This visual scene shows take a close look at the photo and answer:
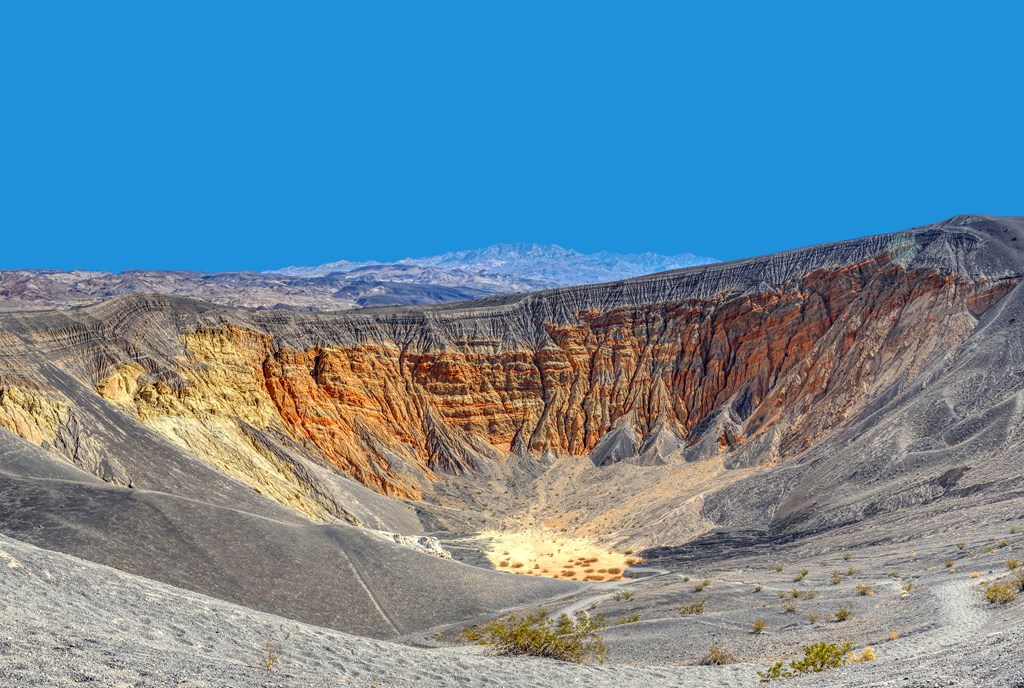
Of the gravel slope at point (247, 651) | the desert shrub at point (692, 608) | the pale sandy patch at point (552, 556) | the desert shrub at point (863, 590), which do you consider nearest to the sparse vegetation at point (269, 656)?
the gravel slope at point (247, 651)

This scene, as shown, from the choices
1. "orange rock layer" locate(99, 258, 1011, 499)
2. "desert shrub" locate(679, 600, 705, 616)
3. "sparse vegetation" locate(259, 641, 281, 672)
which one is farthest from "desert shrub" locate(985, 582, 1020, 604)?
"orange rock layer" locate(99, 258, 1011, 499)

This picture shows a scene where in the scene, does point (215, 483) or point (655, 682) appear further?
point (215, 483)

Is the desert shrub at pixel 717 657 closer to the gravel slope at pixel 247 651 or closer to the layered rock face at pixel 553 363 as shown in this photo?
the gravel slope at pixel 247 651

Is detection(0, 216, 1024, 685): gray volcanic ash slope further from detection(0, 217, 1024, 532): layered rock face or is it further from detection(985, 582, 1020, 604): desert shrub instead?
detection(985, 582, 1020, 604): desert shrub

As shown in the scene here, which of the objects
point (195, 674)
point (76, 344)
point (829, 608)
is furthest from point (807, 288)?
point (195, 674)

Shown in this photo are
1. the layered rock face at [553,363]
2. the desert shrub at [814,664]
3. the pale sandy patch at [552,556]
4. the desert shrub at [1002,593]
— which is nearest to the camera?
the desert shrub at [814,664]

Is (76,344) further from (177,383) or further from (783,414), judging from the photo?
(783,414)

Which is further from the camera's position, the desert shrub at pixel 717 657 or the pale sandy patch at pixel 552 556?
the pale sandy patch at pixel 552 556
